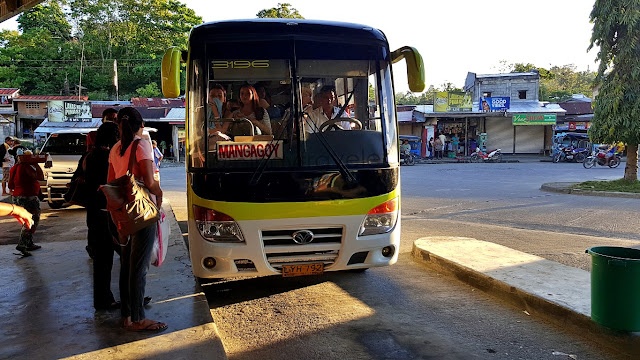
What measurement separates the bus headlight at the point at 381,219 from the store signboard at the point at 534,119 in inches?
1331

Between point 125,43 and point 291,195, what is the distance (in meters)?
50.7

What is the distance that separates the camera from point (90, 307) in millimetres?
4547

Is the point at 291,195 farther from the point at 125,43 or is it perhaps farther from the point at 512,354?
the point at 125,43

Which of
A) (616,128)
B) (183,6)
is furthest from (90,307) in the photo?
(183,6)

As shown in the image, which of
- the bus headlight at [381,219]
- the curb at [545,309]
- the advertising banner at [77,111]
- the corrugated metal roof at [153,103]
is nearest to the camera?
the curb at [545,309]

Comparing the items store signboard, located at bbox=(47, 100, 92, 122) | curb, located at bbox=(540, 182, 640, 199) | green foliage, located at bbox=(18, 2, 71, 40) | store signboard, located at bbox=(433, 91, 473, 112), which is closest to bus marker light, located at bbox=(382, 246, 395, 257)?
curb, located at bbox=(540, 182, 640, 199)

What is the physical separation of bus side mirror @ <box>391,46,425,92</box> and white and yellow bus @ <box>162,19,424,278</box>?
280 mm

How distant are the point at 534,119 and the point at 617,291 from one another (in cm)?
3439

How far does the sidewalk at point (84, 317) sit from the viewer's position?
359cm

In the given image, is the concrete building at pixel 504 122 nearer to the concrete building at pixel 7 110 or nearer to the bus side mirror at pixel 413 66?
the bus side mirror at pixel 413 66

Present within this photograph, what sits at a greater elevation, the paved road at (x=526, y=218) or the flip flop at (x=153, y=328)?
the flip flop at (x=153, y=328)

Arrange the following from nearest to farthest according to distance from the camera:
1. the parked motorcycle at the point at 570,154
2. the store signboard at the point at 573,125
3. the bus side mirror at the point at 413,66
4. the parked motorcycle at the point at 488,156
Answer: the bus side mirror at the point at 413,66
the parked motorcycle at the point at 570,154
the parked motorcycle at the point at 488,156
the store signboard at the point at 573,125

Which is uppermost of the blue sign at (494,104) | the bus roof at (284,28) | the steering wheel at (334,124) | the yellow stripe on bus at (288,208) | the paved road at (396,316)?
the blue sign at (494,104)

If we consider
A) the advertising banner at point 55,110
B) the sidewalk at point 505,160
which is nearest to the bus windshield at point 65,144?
the advertising banner at point 55,110
